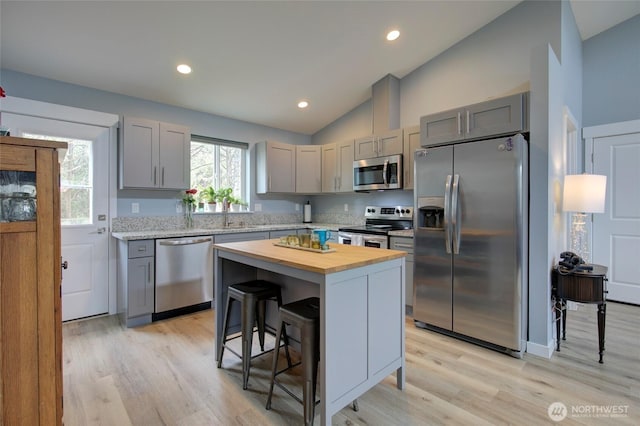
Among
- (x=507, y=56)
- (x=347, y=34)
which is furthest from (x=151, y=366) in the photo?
(x=507, y=56)

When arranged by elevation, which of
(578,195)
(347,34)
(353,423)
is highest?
(347,34)

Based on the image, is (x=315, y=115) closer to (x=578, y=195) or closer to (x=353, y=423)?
(x=578, y=195)

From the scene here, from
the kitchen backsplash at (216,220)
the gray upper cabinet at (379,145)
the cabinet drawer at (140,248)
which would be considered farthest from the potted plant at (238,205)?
the gray upper cabinet at (379,145)

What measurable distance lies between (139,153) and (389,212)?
3154 mm

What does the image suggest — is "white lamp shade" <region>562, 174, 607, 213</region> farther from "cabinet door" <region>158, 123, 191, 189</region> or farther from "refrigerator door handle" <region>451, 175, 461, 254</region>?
"cabinet door" <region>158, 123, 191, 189</region>

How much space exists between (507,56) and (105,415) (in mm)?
4578

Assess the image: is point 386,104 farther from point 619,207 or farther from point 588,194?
point 619,207

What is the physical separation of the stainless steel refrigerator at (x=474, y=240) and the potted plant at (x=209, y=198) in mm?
2650

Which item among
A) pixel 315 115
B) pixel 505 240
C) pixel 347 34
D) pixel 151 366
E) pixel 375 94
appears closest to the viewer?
pixel 151 366

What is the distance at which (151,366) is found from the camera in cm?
231

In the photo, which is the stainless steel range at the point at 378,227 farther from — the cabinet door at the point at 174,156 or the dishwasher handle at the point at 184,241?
the cabinet door at the point at 174,156

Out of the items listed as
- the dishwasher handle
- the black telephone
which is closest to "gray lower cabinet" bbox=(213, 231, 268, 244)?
the dishwasher handle

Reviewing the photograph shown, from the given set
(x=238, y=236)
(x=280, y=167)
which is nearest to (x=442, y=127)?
(x=280, y=167)

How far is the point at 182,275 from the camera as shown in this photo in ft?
11.0
